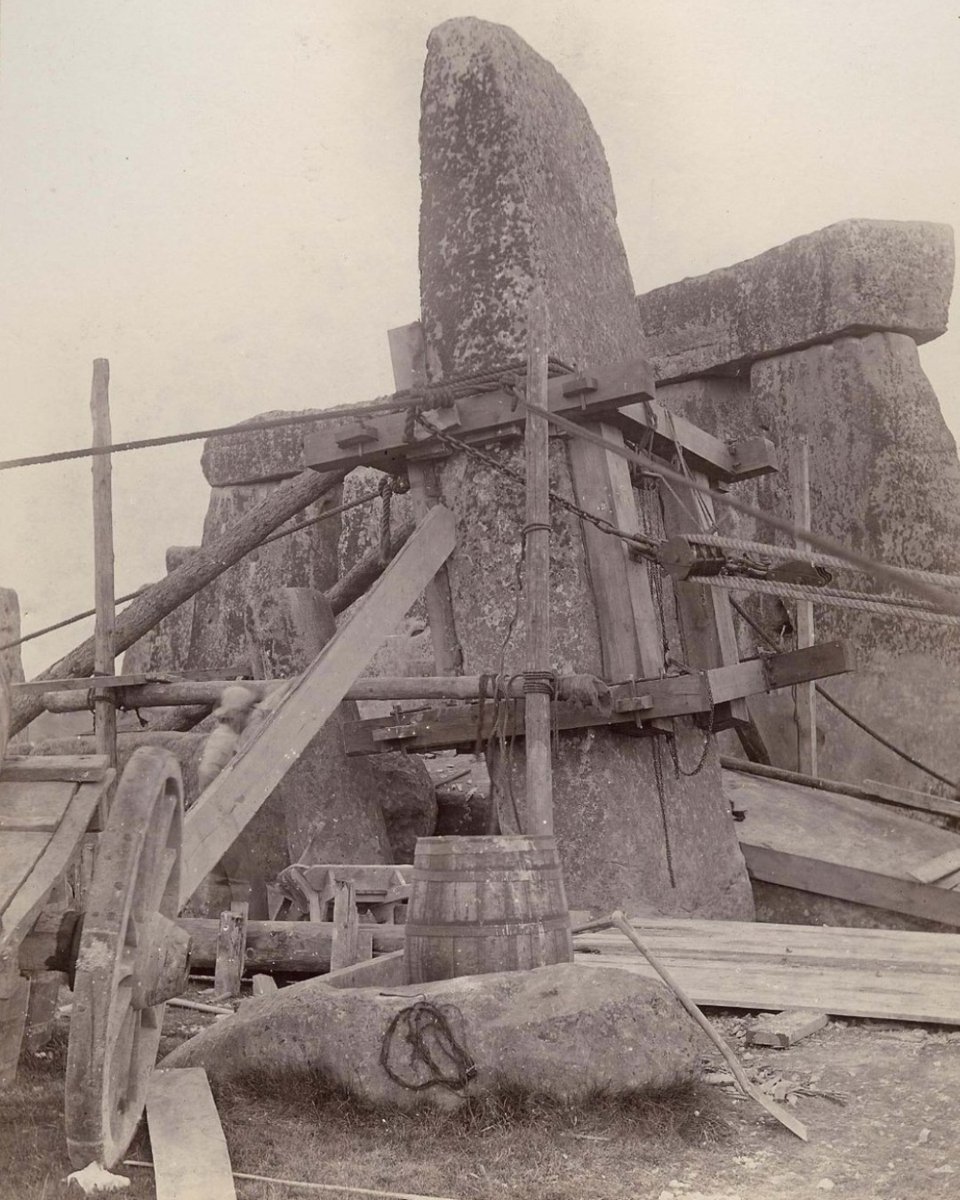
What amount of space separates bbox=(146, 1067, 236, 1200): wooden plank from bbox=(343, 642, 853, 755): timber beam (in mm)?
2969

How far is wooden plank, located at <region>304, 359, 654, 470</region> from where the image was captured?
6.53m

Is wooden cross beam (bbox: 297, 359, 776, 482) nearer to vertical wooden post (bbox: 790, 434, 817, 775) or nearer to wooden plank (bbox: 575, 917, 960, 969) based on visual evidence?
vertical wooden post (bbox: 790, 434, 817, 775)

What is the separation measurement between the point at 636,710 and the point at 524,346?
7.02 ft

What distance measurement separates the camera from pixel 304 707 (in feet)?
19.9

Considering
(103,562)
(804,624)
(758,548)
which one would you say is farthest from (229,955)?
(804,624)

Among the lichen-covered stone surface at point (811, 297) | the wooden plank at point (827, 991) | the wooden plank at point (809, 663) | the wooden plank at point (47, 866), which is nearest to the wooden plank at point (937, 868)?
the wooden plank at point (809, 663)

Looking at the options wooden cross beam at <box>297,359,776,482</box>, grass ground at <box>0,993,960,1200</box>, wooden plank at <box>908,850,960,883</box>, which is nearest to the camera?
grass ground at <box>0,993,960,1200</box>

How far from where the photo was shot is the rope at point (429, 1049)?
3.62 meters

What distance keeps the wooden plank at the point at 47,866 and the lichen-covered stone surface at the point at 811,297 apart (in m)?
8.38

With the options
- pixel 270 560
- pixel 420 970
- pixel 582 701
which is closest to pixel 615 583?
pixel 582 701

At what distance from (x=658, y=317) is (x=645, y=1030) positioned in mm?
8770

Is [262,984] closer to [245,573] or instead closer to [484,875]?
[484,875]

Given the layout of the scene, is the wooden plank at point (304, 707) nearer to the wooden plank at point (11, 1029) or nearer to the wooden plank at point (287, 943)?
the wooden plank at point (287, 943)

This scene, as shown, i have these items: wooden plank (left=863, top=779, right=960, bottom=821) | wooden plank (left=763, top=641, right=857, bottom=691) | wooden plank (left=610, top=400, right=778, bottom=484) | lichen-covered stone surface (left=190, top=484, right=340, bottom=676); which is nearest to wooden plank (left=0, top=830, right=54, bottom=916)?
wooden plank (left=610, top=400, right=778, bottom=484)
